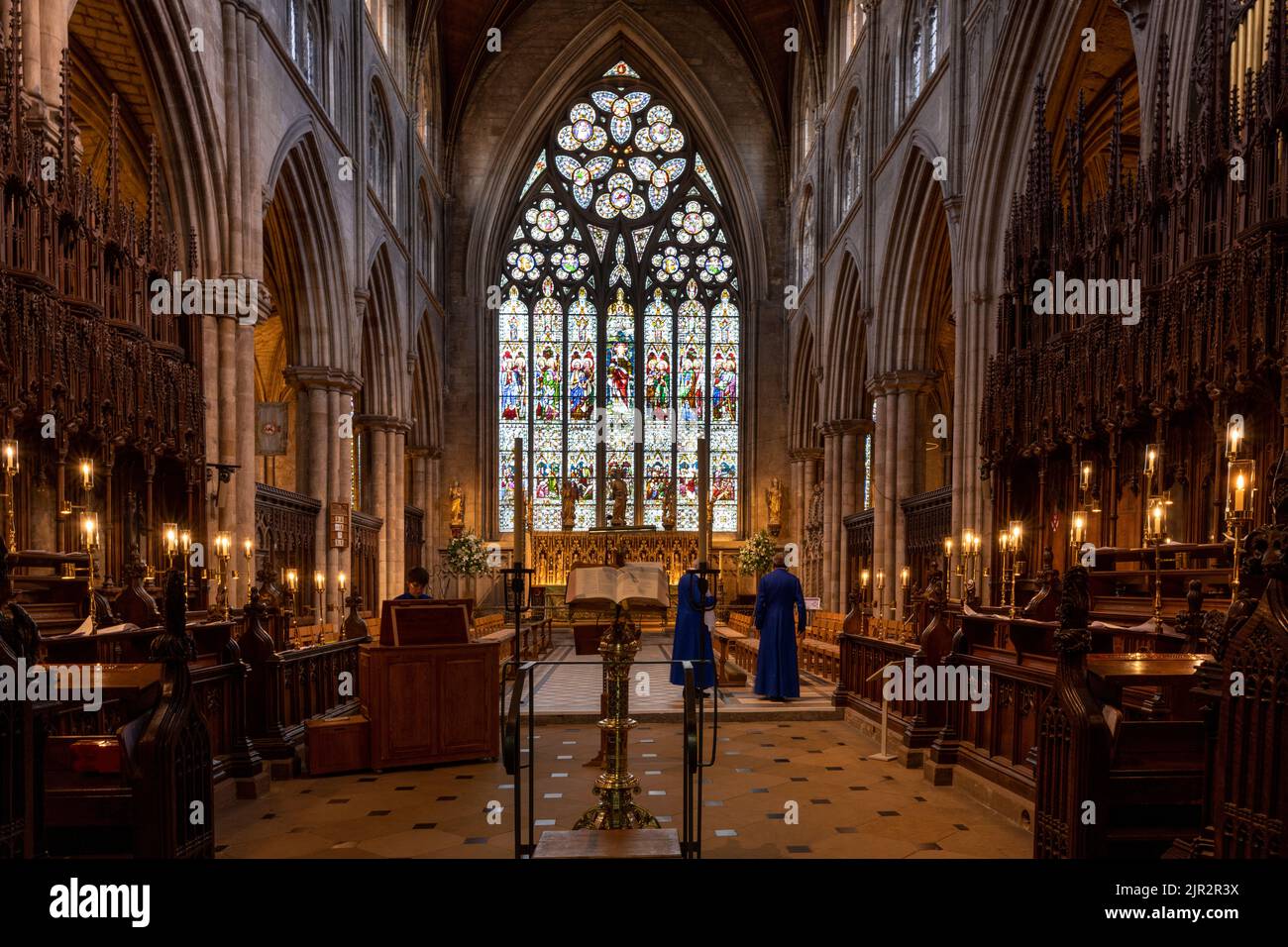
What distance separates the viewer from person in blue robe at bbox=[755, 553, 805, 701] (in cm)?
1077

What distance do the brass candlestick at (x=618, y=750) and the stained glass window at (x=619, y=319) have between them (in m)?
22.1

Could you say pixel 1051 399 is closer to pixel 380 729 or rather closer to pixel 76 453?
pixel 380 729

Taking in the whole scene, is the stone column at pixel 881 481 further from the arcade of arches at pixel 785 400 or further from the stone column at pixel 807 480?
the stone column at pixel 807 480

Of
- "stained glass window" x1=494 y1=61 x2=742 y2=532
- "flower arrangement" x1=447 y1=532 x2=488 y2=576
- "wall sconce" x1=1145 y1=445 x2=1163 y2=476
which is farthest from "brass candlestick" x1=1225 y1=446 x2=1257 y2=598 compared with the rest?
"stained glass window" x1=494 y1=61 x2=742 y2=532

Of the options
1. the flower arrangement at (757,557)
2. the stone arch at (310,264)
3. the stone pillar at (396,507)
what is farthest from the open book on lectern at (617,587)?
the flower arrangement at (757,557)

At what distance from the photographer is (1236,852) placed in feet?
8.98

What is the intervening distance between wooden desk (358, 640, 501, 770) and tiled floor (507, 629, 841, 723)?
3.27 ft

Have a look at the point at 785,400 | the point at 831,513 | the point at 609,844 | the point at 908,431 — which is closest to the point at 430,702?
the point at 609,844

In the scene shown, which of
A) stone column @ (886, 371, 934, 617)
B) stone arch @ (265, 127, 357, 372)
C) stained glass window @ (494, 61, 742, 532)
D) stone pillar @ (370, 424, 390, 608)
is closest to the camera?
stone arch @ (265, 127, 357, 372)

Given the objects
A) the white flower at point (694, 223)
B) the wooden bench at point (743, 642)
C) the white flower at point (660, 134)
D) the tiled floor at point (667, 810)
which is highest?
the white flower at point (660, 134)

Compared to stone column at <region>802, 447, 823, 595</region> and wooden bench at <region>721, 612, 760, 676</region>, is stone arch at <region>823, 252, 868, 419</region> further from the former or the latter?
wooden bench at <region>721, 612, 760, 676</region>

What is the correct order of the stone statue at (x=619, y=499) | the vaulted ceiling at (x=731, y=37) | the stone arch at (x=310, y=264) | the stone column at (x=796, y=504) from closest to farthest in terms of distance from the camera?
the stone arch at (x=310, y=264), the stone statue at (x=619, y=499), the vaulted ceiling at (x=731, y=37), the stone column at (x=796, y=504)

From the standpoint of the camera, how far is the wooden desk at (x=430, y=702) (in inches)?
296
